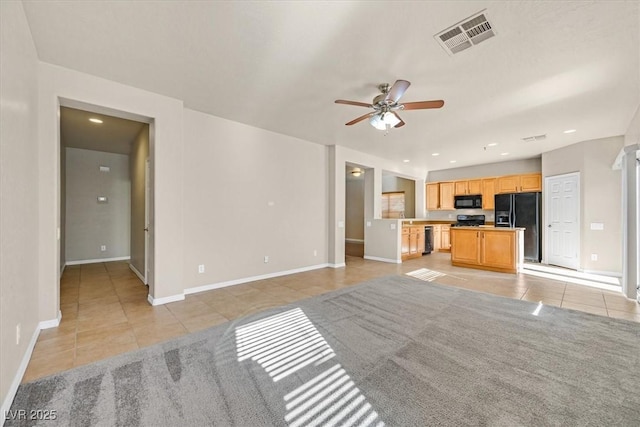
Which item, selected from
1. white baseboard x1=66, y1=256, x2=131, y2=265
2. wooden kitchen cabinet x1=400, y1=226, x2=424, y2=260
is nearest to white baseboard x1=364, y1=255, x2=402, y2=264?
wooden kitchen cabinet x1=400, y1=226, x2=424, y2=260

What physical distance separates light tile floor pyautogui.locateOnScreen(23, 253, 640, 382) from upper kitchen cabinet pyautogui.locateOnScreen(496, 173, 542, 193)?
3.06m

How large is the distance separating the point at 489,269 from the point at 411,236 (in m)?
2.04

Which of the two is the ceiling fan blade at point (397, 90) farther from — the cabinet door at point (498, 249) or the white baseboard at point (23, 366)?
the cabinet door at point (498, 249)

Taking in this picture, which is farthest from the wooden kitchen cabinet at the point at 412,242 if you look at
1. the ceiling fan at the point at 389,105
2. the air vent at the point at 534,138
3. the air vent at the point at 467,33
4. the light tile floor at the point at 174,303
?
the air vent at the point at 467,33

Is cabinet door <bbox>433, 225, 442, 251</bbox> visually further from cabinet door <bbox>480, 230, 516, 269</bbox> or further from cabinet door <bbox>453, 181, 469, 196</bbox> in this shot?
cabinet door <bbox>480, 230, 516, 269</bbox>

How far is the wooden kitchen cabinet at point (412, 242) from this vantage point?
6922mm

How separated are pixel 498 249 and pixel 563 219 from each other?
2.03 m

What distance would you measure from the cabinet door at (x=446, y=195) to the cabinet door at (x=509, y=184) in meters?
1.42

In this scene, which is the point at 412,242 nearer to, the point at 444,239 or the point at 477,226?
the point at 477,226

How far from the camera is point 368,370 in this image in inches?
78.0

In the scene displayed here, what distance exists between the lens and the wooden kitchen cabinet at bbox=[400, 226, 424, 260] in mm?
6922

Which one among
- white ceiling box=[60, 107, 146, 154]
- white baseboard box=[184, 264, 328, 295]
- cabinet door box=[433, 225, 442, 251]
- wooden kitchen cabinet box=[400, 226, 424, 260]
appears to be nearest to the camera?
white baseboard box=[184, 264, 328, 295]

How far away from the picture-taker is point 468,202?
8.20m

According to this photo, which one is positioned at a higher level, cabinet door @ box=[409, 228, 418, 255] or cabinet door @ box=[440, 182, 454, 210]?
cabinet door @ box=[440, 182, 454, 210]
